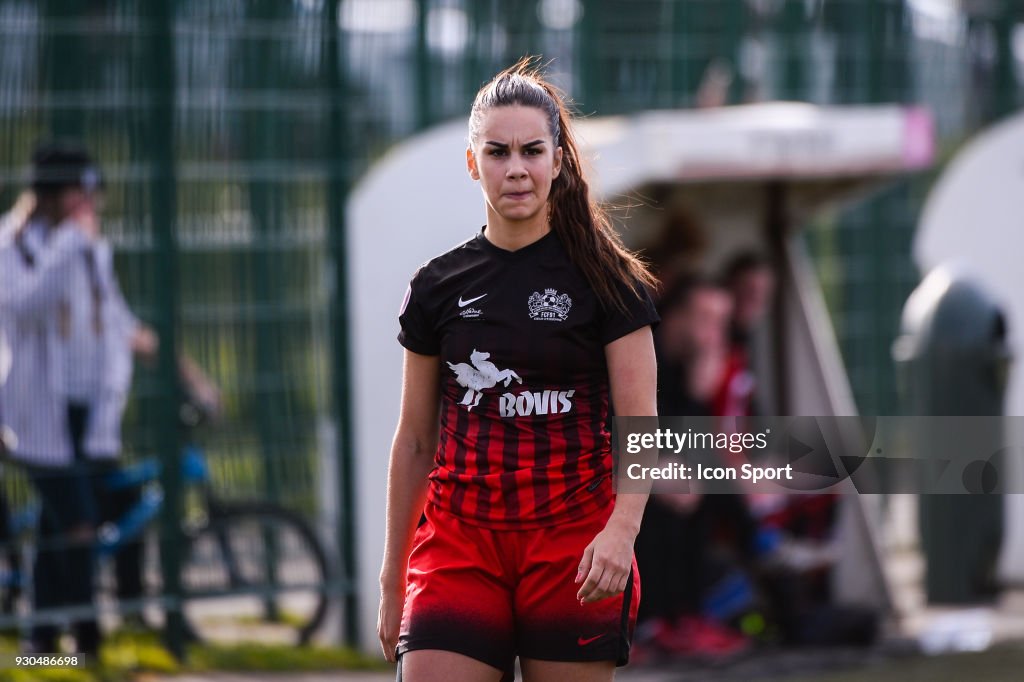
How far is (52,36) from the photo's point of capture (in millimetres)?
6672

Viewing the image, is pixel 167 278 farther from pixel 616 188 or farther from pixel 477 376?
pixel 477 376

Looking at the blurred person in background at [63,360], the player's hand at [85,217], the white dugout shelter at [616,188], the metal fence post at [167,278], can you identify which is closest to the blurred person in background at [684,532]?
the white dugout shelter at [616,188]

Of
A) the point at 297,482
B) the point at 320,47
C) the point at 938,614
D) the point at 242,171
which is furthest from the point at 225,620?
the point at 938,614

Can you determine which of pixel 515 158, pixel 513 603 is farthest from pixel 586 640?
pixel 515 158

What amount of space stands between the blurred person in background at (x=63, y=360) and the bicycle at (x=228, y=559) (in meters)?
0.15

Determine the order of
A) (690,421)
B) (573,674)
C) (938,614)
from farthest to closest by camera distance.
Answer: (938,614)
(690,421)
(573,674)

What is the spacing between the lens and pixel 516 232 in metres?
3.47

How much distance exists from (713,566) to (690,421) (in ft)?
3.48

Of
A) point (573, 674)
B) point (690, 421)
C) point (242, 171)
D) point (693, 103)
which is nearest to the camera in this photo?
point (573, 674)

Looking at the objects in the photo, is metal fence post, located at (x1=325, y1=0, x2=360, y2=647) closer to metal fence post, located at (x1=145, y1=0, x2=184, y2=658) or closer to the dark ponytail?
metal fence post, located at (x1=145, y1=0, x2=184, y2=658)

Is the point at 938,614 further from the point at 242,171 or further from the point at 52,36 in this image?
the point at 52,36

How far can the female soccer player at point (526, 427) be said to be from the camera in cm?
335

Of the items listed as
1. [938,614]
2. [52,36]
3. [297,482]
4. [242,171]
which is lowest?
[938,614]

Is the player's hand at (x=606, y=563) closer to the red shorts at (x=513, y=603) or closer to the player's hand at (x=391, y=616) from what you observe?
the red shorts at (x=513, y=603)
